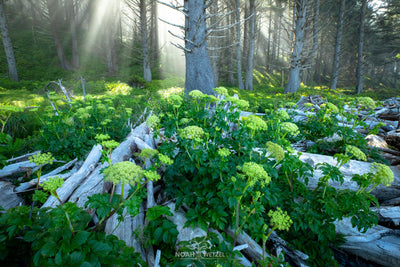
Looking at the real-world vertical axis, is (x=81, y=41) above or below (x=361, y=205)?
above

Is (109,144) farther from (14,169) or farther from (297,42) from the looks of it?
(297,42)

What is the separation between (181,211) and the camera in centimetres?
230

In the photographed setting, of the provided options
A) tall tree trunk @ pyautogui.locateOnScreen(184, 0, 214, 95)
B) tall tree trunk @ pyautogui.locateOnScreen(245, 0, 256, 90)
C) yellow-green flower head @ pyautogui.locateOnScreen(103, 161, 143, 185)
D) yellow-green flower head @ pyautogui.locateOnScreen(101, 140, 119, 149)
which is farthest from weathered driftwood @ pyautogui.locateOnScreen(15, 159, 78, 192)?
tall tree trunk @ pyautogui.locateOnScreen(245, 0, 256, 90)

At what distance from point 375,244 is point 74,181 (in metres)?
3.99

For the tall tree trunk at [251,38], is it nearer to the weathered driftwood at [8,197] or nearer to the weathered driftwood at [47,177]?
the weathered driftwood at [47,177]

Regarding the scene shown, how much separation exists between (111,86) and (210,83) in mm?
9612

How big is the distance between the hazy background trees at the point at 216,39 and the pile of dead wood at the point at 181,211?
12298mm

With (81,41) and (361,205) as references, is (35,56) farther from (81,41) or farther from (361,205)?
(361,205)

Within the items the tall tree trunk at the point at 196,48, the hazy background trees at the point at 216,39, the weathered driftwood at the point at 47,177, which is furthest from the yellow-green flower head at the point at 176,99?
the hazy background trees at the point at 216,39

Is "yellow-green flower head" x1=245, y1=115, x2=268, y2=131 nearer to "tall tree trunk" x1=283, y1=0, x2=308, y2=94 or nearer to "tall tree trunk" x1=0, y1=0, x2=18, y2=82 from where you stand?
"tall tree trunk" x1=283, y1=0, x2=308, y2=94

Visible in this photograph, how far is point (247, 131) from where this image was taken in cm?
237

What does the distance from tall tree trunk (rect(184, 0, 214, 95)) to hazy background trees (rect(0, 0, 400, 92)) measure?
7.41 m

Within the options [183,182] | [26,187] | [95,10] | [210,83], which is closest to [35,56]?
[95,10]

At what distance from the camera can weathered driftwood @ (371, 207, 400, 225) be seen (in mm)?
2301
